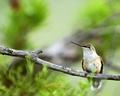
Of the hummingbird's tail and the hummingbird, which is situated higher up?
the hummingbird

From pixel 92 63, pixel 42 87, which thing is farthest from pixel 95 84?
pixel 42 87

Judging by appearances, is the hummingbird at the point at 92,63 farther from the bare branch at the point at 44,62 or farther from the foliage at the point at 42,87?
the bare branch at the point at 44,62

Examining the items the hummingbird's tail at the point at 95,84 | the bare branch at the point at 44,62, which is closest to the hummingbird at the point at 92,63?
the hummingbird's tail at the point at 95,84

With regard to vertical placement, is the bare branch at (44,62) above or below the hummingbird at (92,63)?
below

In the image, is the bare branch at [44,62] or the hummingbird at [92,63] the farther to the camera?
the hummingbird at [92,63]

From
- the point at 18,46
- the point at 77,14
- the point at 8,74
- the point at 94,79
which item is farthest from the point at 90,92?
the point at 77,14

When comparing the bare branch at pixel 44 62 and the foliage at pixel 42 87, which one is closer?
the bare branch at pixel 44 62

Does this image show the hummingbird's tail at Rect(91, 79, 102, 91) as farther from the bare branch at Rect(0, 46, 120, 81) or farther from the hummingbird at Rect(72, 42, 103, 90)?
the bare branch at Rect(0, 46, 120, 81)

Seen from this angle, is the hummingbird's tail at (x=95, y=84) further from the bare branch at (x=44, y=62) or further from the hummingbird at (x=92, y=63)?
the bare branch at (x=44, y=62)

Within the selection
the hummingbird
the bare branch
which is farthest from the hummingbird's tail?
the bare branch

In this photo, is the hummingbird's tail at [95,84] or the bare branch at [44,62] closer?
the bare branch at [44,62]

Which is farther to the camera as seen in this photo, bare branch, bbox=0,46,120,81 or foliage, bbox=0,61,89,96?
foliage, bbox=0,61,89,96
